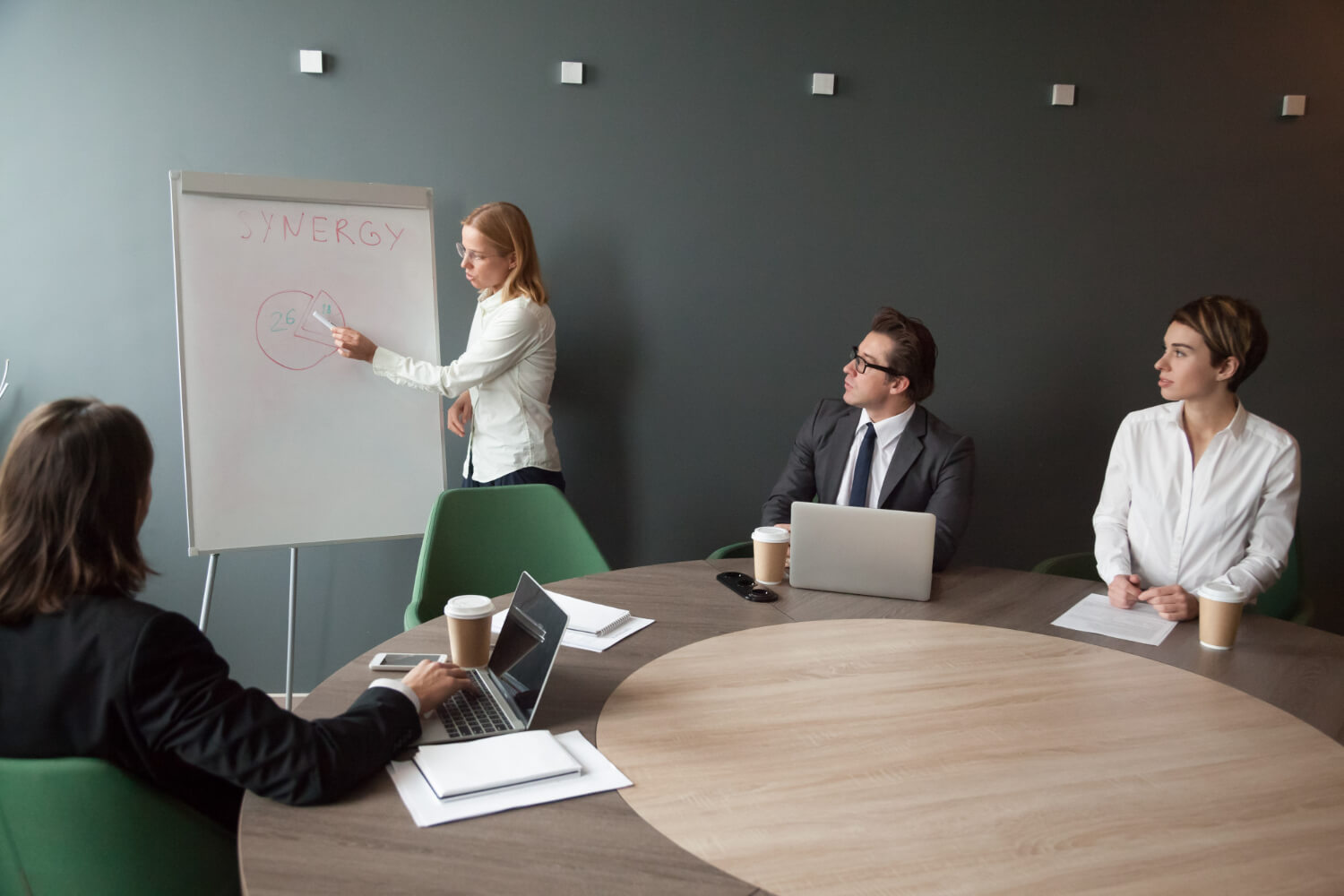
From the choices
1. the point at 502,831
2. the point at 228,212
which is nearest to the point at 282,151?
the point at 228,212

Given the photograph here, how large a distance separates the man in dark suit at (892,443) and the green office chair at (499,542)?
604 millimetres

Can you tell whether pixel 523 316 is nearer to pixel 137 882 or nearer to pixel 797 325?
pixel 797 325

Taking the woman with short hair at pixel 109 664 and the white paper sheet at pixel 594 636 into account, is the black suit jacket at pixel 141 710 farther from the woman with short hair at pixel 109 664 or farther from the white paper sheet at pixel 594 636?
the white paper sheet at pixel 594 636

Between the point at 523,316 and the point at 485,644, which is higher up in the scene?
the point at 523,316

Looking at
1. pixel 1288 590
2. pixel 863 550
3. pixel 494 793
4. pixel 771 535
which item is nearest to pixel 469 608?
pixel 494 793

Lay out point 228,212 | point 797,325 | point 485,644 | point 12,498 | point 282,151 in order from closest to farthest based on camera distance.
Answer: point 12,498 < point 485,644 < point 228,212 < point 282,151 < point 797,325

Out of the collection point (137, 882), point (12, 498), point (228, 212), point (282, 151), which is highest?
point (282, 151)

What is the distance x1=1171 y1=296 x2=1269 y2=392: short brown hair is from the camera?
214 centimetres

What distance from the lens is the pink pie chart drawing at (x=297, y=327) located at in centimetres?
261

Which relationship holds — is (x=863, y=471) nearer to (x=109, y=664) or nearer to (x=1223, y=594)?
(x=1223, y=594)

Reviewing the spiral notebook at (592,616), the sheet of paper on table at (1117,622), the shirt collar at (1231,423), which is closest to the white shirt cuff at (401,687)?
→ the spiral notebook at (592,616)

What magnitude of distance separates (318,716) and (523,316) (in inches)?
63.9

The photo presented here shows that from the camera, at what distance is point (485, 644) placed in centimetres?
152

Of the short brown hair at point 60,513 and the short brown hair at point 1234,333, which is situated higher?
the short brown hair at point 1234,333
